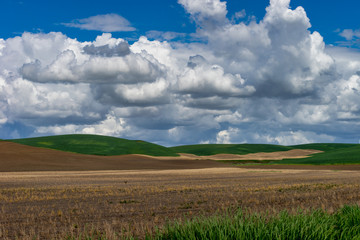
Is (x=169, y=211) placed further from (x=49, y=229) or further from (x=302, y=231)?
(x=302, y=231)

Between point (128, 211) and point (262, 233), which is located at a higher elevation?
point (262, 233)

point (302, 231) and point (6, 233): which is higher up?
point (302, 231)

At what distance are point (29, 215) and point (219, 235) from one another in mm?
15663

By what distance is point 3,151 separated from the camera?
110 metres

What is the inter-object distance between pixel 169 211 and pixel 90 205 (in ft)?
21.3

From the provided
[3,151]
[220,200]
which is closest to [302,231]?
[220,200]

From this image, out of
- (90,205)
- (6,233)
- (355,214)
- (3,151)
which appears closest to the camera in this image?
(355,214)

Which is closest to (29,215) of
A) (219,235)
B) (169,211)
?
(169,211)

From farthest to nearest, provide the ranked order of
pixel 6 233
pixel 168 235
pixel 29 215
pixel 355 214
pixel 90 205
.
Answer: pixel 90 205, pixel 29 215, pixel 6 233, pixel 355 214, pixel 168 235

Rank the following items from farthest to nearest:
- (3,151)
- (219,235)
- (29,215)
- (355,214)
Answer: (3,151), (29,215), (355,214), (219,235)

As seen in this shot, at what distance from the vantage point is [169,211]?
22.4 metres

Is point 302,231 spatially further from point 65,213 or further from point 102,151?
point 102,151

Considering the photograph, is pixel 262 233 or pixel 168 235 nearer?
pixel 262 233

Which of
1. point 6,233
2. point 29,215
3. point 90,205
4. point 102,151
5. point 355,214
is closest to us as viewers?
point 355,214
